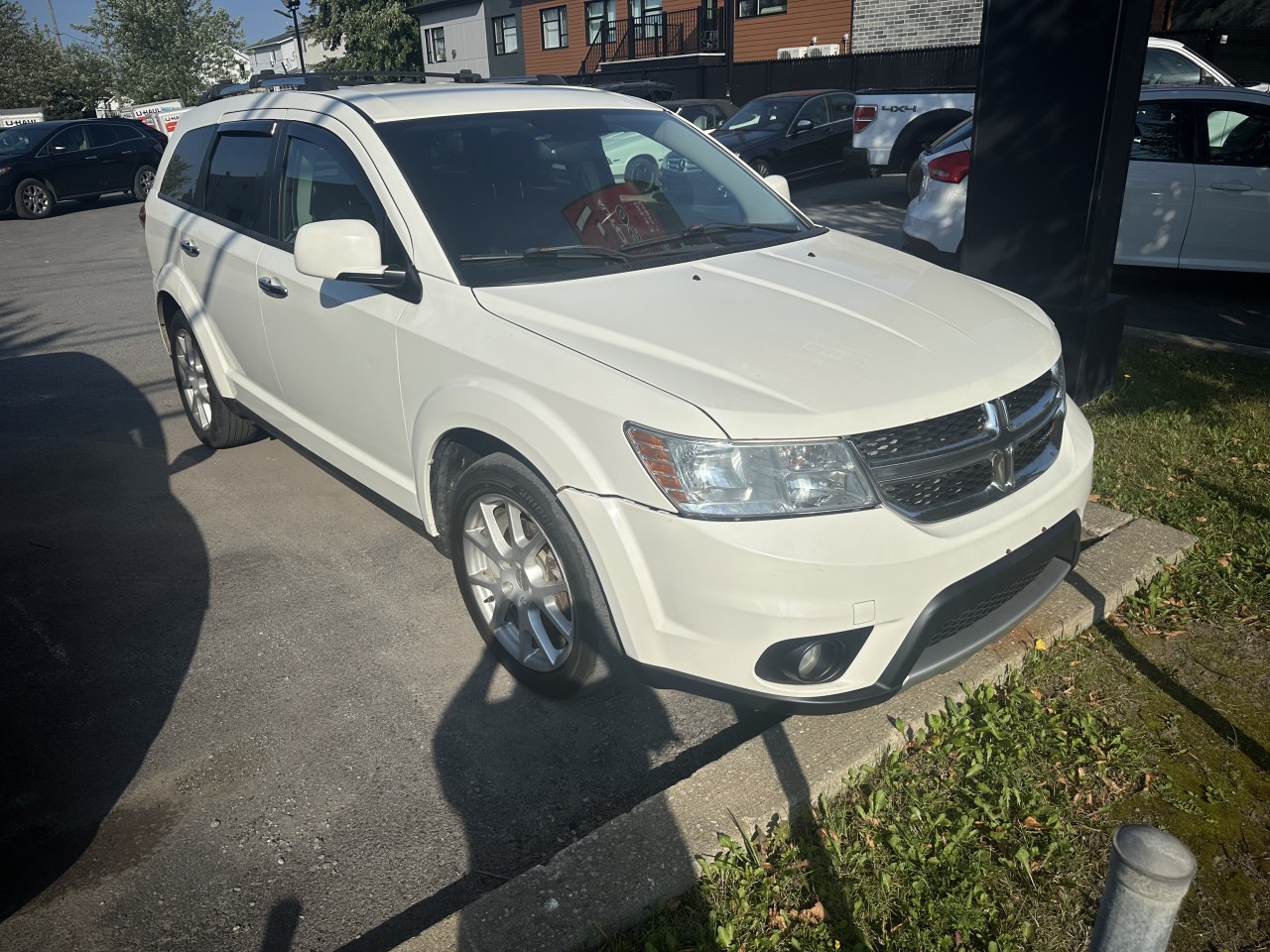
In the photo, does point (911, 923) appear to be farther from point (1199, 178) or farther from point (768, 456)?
point (1199, 178)

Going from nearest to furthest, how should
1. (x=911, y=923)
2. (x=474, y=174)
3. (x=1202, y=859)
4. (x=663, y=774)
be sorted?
(x=911, y=923) < (x=1202, y=859) < (x=663, y=774) < (x=474, y=174)

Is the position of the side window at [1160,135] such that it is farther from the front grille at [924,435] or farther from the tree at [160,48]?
the tree at [160,48]

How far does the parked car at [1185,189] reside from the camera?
7.46m

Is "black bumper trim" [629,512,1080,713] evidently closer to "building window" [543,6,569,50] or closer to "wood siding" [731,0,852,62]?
"wood siding" [731,0,852,62]

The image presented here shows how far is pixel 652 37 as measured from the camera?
1427 inches

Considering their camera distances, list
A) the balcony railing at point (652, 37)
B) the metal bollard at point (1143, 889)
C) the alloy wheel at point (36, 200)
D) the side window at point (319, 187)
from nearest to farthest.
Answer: the metal bollard at point (1143, 889), the side window at point (319, 187), the alloy wheel at point (36, 200), the balcony railing at point (652, 37)

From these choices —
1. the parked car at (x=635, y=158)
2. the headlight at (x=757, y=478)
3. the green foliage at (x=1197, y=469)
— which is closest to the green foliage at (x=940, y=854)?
the headlight at (x=757, y=478)

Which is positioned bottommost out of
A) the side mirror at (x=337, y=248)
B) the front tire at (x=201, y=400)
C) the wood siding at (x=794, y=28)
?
the front tire at (x=201, y=400)

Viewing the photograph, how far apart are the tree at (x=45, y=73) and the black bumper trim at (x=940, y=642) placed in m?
51.1

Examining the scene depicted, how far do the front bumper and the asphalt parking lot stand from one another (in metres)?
0.59

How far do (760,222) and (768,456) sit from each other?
1846 millimetres

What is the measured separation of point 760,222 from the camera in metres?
4.09

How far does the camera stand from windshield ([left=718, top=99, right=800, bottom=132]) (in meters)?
16.4

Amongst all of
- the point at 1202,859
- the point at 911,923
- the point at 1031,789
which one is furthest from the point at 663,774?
the point at 1202,859
